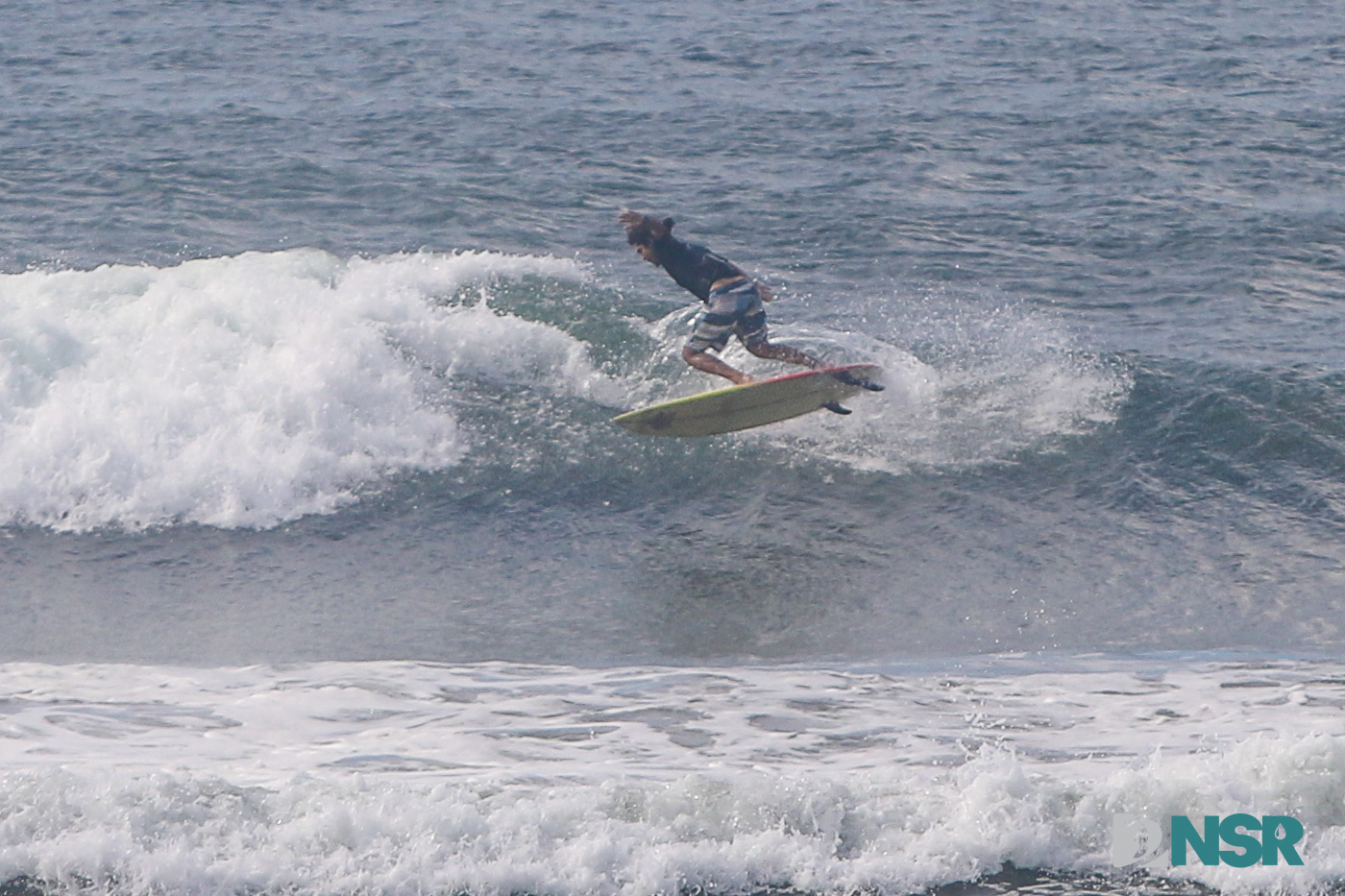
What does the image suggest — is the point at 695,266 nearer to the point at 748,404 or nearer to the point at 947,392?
the point at 748,404

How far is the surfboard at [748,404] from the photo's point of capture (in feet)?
35.0

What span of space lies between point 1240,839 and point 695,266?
5.87 meters

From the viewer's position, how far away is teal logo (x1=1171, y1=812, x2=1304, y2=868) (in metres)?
6.35

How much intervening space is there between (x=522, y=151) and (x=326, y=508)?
8.24 m

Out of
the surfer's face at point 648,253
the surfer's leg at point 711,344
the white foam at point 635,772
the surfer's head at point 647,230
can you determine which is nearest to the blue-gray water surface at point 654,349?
the white foam at point 635,772

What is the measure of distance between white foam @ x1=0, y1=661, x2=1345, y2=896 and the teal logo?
7 centimetres

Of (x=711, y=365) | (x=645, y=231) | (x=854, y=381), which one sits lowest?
(x=854, y=381)

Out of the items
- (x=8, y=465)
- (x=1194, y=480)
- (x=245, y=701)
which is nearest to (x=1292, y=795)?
(x=1194, y=480)

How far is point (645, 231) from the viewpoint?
1061 centimetres

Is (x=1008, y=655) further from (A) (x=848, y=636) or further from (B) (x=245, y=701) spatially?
(B) (x=245, y=701)

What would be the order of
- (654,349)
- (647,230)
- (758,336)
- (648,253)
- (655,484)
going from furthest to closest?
(654,349)
(758,336)
(655,484)
(648,253)
(647,230)

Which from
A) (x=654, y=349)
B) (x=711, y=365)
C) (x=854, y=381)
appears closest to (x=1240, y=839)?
(x=854, y=381)

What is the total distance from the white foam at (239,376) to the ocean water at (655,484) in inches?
1.6

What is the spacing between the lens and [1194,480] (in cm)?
1075
